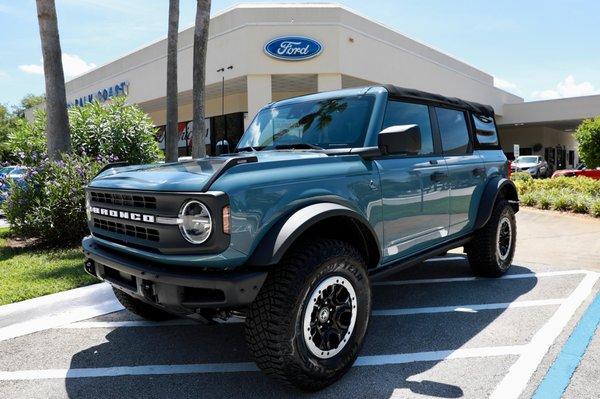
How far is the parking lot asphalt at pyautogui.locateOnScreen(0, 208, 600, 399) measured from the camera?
3047mm

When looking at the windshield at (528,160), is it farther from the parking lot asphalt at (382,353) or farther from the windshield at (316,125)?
the windshield at (316,125)

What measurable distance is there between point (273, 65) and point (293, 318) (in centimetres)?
1913

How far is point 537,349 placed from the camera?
11.6 ft

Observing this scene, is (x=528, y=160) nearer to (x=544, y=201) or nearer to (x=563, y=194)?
(x=563, y=194)

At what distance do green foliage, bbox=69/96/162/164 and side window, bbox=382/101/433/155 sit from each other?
7.12 meters

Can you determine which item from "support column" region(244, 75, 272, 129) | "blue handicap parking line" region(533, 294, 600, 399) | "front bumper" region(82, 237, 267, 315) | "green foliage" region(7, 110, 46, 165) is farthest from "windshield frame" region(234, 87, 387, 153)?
"support column" region(244, 75, 272, 129)

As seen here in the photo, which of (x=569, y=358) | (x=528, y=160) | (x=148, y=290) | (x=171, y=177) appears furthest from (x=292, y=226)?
(x=528, y=160)

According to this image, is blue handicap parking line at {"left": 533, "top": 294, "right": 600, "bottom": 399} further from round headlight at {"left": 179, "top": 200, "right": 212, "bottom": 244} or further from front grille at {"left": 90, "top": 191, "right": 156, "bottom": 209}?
front grille at {"left": 90, "top": 191, "right": 156, "bottom": 209}

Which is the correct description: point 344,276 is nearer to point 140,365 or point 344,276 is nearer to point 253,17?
point 140,365

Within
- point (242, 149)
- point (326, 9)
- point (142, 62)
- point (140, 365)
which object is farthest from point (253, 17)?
point (140, 365)

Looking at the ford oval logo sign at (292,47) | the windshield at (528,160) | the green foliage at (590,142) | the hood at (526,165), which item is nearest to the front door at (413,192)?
the ford oval logo sign at (292,47)

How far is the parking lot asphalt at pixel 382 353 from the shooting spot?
3.05 m

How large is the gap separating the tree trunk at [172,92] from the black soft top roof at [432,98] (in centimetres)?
773

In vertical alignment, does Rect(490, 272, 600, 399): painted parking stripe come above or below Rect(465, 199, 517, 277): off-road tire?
below
